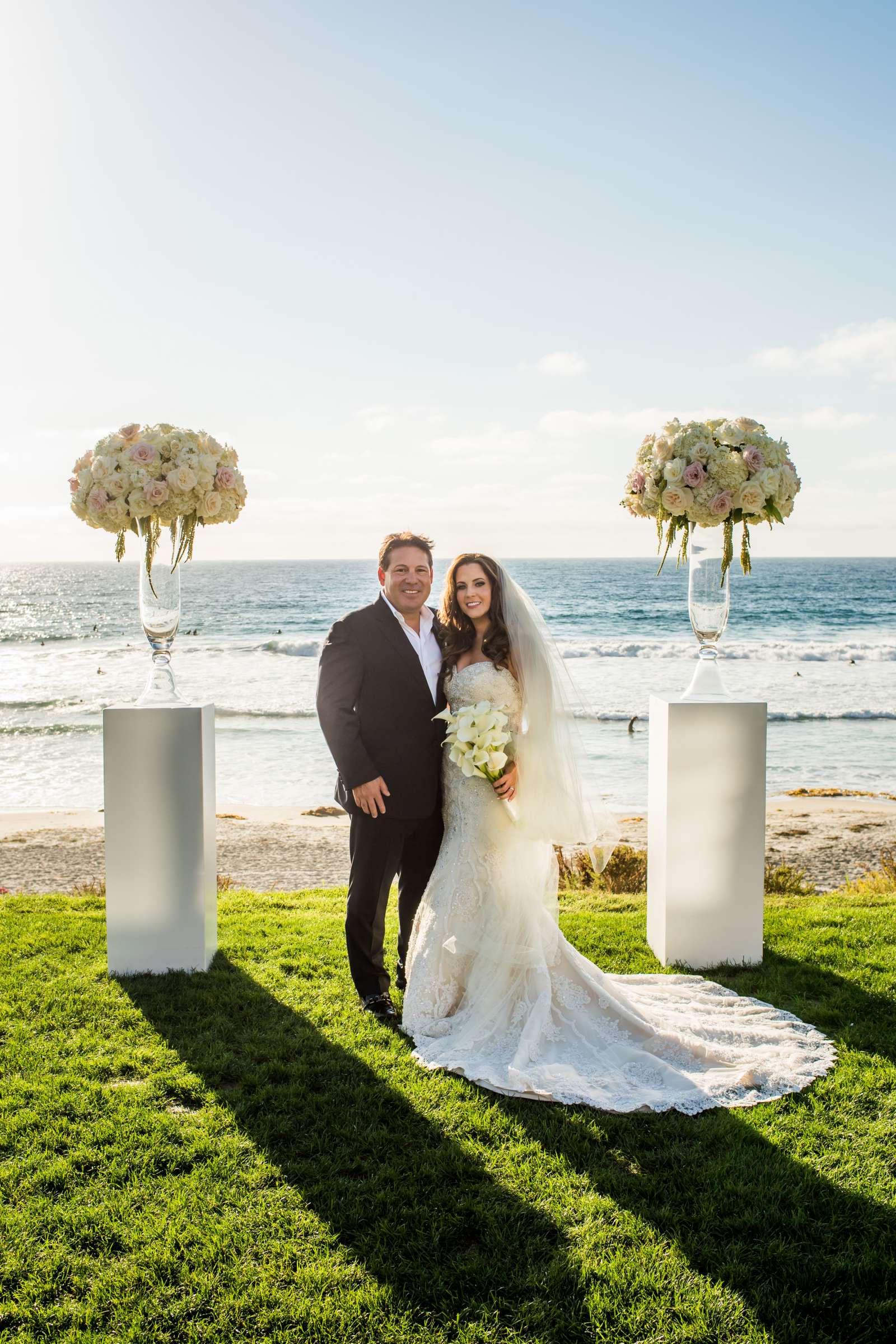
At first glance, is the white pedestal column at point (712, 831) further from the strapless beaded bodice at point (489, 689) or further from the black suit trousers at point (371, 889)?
the black suit trousers at point (371, 889)

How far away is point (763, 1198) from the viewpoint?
2596mm

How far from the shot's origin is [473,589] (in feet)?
13.2

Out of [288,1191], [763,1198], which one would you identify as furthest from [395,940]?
[763,1198]

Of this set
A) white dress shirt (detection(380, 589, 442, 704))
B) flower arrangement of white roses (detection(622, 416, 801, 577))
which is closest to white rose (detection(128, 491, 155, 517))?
white dress shirt (detection(380, 589, 442, 704))

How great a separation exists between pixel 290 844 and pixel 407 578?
525 centimetres

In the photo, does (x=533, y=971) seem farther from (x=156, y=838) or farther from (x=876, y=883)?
(x=876, y=883)

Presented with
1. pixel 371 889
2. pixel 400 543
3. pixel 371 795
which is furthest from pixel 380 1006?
pixel 400 543

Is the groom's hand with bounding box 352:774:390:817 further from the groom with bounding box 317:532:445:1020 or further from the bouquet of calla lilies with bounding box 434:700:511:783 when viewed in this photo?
the bouquet of calla lilies with bounding box 434:700:511:783

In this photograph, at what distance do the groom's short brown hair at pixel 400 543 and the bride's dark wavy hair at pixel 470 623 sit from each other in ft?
0.60

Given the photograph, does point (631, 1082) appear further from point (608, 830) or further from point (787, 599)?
point (787, 599)

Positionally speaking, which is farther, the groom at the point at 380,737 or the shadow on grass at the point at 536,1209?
the groom at the point at 380,737

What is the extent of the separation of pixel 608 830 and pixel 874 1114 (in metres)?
1.48

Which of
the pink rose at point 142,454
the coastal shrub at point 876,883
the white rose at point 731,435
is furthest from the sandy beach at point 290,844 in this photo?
the white rose at point 731,435

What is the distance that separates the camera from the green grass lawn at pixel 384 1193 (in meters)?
2.18
